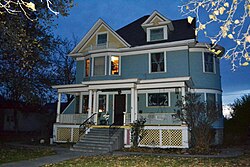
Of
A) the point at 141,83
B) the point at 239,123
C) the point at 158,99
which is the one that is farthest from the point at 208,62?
the point at 141,83

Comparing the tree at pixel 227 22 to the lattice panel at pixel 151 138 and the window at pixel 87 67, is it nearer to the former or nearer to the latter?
the lattice panel at pixel 151 138

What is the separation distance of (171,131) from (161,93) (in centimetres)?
366

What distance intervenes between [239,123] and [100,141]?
38.3 ft

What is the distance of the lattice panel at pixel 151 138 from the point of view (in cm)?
1436

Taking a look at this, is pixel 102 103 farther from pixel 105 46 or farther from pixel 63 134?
pixel 105 46

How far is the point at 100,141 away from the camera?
535 inches

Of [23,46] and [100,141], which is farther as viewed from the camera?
[100,141]

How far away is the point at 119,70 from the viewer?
18.3 metres

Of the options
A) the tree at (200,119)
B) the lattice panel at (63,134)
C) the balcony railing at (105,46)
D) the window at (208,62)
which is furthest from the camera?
the balcony railing at (105,46)

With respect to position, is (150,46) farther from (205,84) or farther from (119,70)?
(205,84)

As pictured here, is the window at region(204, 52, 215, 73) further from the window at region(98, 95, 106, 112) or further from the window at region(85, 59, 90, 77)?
the window at region(85, 59, 90, 77)

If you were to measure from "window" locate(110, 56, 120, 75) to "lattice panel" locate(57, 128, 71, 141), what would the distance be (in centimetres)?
533

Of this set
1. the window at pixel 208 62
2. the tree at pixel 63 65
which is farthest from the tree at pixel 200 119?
the tree at pixel 63 65

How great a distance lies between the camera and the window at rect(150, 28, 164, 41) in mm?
18328
